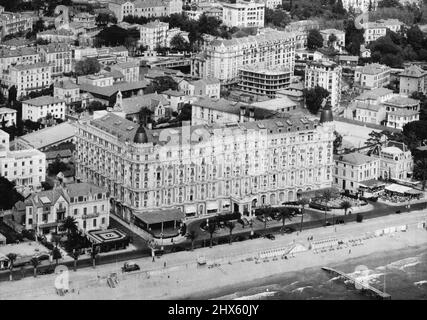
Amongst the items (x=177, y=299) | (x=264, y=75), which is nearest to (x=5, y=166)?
(x=177, y=299)

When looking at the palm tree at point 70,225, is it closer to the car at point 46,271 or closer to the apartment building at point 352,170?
the car at point 46,271

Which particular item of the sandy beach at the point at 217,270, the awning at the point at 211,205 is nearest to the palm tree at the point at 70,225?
the sandy beach at the point at 217,270

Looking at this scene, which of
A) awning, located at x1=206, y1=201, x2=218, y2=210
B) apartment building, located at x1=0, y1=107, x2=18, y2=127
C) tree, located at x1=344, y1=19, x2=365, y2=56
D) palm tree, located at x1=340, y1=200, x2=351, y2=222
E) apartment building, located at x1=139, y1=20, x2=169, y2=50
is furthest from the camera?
tree, located at x1=344, y1=19, x2=365, y2=56

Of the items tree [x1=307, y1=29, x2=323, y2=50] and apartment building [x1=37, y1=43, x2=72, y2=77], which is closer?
apartment building [x1=37, y1=43, x2=72, y2=77]

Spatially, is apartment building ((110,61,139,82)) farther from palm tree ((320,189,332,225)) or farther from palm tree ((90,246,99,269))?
palm tree ((90,246,99,269))

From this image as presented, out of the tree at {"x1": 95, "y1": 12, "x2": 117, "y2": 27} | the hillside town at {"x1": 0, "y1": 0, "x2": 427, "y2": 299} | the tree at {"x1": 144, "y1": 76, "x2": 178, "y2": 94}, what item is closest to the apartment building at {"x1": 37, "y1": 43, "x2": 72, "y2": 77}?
the hillside town at {"x1": 0, "y1": 0, "x2": 427, "y2": 299}

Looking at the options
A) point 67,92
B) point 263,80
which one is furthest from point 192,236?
point 263,80

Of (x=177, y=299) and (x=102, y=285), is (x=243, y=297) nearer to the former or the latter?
(x=177, y=299)
